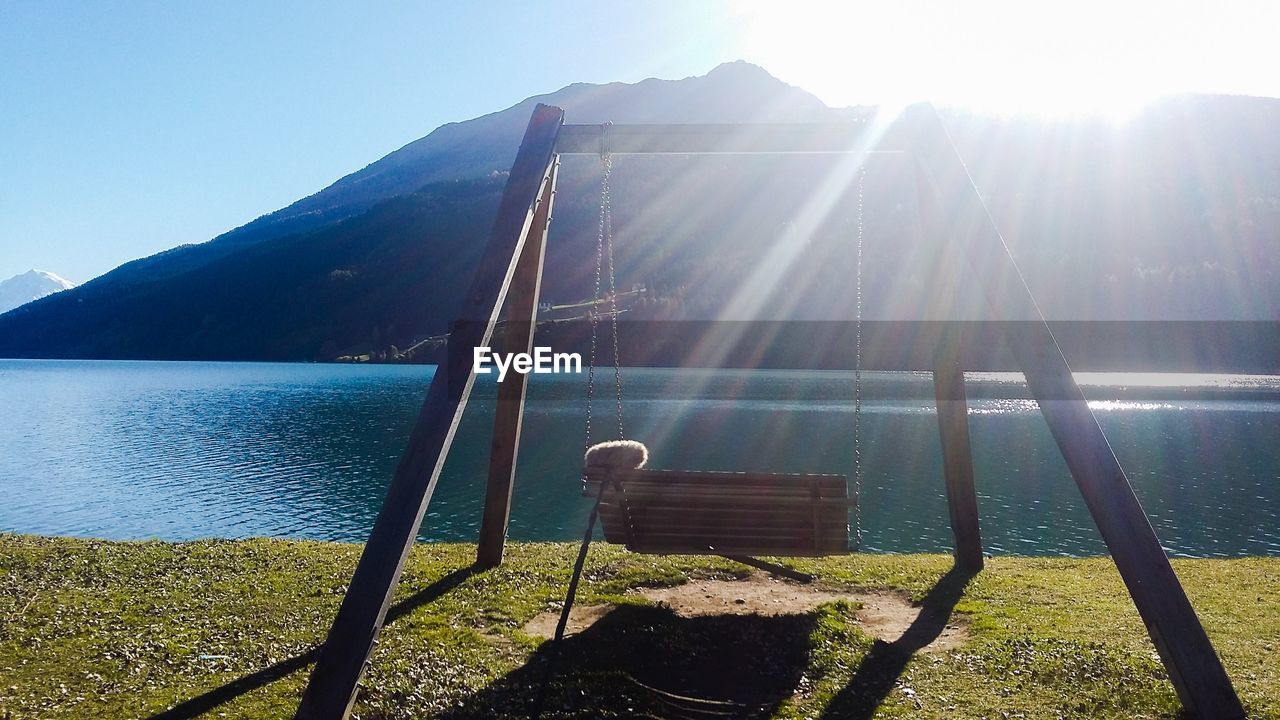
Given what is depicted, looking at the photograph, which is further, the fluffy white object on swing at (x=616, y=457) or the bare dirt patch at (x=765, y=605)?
the bare dirt patch at (x=765, y=605)

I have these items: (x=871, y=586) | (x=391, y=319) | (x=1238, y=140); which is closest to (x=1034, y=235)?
(x=1238, y=140)

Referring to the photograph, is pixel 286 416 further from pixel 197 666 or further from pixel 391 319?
pixel 391 319

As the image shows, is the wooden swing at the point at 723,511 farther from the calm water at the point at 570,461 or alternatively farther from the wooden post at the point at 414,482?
the calm water at the point at 570,461

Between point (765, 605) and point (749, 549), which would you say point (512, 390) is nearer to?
point (749, 549)

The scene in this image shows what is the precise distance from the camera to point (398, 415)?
56.2 meters

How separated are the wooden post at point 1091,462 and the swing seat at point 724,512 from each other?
6.42ft

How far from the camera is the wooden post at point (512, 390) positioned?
325 inches

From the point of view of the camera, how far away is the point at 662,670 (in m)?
6.16

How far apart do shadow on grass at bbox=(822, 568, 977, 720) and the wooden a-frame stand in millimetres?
1334

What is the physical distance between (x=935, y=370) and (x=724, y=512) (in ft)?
11.5

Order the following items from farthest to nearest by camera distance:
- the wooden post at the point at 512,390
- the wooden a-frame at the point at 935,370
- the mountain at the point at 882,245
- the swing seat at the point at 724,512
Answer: the mountain at the point at 882,245
the wooden post at the point at 512,390
the swing seat at the point at 724,512
the wooden a-frame at the point at 935,370

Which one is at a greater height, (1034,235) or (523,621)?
(1034,235)

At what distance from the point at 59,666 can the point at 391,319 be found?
179000mm

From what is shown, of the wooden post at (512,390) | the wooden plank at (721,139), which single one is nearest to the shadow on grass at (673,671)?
the wooden post at (512,390)
